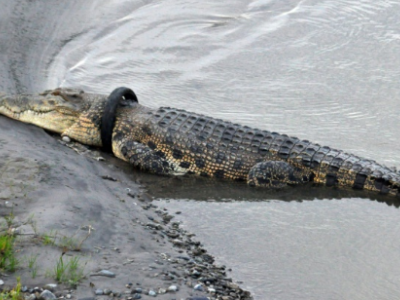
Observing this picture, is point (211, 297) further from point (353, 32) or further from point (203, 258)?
point (353, 32)

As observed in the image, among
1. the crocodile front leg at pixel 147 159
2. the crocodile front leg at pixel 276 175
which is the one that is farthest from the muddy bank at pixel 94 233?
the crocodile front leg at pixel 276 175

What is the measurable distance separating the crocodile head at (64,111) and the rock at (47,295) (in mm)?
4571

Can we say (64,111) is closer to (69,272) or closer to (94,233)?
(94,233)

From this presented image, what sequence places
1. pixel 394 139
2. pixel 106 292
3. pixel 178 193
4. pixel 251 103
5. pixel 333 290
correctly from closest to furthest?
pixel 106 292, pixel 333 290, pixel 178 193, pixel 394 139, pixel 251 103

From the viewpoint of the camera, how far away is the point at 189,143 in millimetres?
9195

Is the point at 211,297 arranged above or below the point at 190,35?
below

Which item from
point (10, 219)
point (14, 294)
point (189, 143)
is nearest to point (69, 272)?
point (14, 294)

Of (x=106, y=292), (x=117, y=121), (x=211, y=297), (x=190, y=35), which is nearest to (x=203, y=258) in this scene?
(x=211, y=297)

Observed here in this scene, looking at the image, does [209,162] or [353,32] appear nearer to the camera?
[209,162]

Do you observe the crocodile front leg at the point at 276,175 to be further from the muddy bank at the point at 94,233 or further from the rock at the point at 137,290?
the rock at the point at 137,290

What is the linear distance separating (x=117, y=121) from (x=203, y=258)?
3369mm

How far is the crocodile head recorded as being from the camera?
9.29 m

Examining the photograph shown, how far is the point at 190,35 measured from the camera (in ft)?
43.1

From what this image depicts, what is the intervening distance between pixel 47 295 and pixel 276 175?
4.25m
